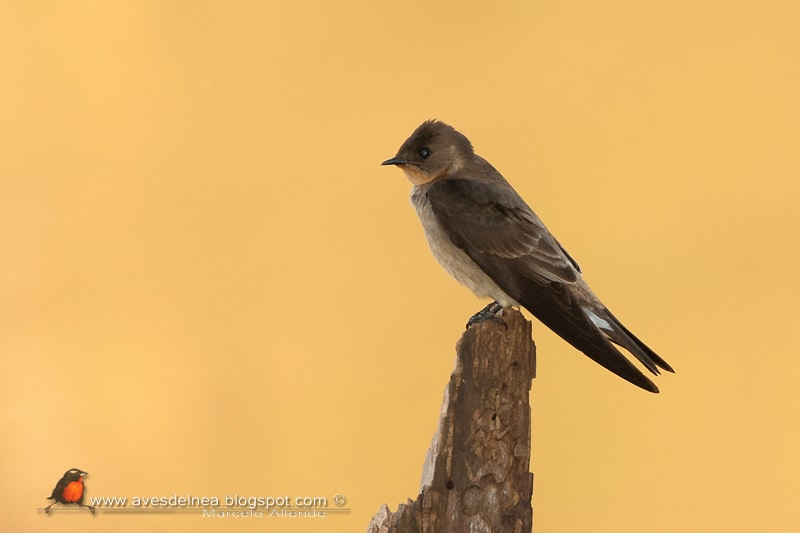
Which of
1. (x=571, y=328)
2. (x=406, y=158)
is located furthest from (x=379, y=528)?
(x=406, y=158)

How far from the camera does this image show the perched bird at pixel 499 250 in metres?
4.66

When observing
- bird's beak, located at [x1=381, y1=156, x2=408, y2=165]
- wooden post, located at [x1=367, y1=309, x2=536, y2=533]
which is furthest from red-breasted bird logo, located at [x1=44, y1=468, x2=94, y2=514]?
bird's beak, located at [x1=381, y1=156, x2=408, y2=165]

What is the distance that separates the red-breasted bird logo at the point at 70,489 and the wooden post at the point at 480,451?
2.27 m

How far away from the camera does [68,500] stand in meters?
5.53

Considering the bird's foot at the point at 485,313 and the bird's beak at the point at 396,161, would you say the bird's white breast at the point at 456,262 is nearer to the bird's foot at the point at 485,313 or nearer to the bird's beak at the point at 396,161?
the bird's foot at the point at 485,313

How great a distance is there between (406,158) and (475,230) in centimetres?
73

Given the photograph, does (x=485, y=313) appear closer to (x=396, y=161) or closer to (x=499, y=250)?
(x=499, y=250)

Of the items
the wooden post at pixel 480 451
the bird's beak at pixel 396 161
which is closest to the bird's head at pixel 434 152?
the bird's beak at pixel 396 161

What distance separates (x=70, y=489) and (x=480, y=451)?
8.73 ft

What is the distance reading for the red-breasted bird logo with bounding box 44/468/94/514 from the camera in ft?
18.1

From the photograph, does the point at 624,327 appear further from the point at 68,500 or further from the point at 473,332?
the point at 68,500

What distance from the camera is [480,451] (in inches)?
161

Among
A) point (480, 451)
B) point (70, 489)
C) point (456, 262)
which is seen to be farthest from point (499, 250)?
point (70, 489)

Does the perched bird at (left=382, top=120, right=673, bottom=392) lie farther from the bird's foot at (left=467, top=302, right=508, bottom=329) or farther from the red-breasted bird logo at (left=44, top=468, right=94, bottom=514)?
the red-breasted bird logo at (left=44, top=468, right=94, bottom=514)
